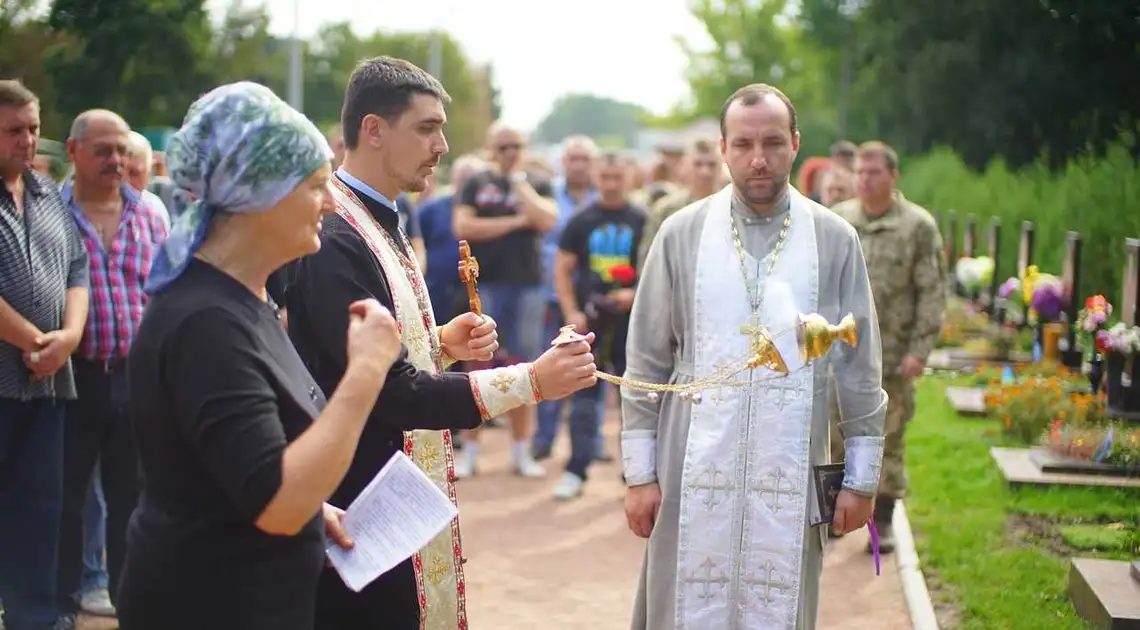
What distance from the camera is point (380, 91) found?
3785 millimetres

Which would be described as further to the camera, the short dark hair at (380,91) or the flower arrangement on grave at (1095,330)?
the flower arrangement on grave at (1095,330)

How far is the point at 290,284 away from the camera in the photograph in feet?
12.1

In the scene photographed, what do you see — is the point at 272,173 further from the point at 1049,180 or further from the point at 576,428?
the point at 1049,180

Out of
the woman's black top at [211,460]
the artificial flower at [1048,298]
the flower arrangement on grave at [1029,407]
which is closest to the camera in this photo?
the woman's black top at [211,460]

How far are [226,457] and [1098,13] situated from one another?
5355 millimetres

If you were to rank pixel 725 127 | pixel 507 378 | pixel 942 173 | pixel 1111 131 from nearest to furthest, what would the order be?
pixel 507 378 < pixel 725 127 < pixel 1111 131 < pixel 942 173

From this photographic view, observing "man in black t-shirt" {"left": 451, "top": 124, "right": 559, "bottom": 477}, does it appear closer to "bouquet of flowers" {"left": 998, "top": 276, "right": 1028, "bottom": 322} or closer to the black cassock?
"bouquet of flowers" {"left": 998, "top": 276, "right": 1028, "bottom": 322}

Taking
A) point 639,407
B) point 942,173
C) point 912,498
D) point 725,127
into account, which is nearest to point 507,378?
point 639,407

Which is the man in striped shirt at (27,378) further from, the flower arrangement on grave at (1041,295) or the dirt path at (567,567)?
the flower arrangement on grave at (1041,295)

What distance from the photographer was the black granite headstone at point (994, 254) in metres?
15.6

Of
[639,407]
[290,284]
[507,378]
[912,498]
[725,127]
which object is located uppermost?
[725,127]

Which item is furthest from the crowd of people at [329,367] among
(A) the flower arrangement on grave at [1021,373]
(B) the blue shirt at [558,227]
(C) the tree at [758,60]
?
(C) the tree at [758,60]

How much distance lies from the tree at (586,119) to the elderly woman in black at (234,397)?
16899 centimetres

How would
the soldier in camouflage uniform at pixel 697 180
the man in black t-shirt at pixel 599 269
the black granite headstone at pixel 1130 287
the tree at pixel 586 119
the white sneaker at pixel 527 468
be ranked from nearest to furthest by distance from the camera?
1. the black granite headstone at pixel 1130 287
2. the soldier in camouflage uniform at pixel 697 180
3. the man in black t-shirt at pixel 599 269
4. the white sneaker at pixel 527 468
5. the tree at pixel 586 119
